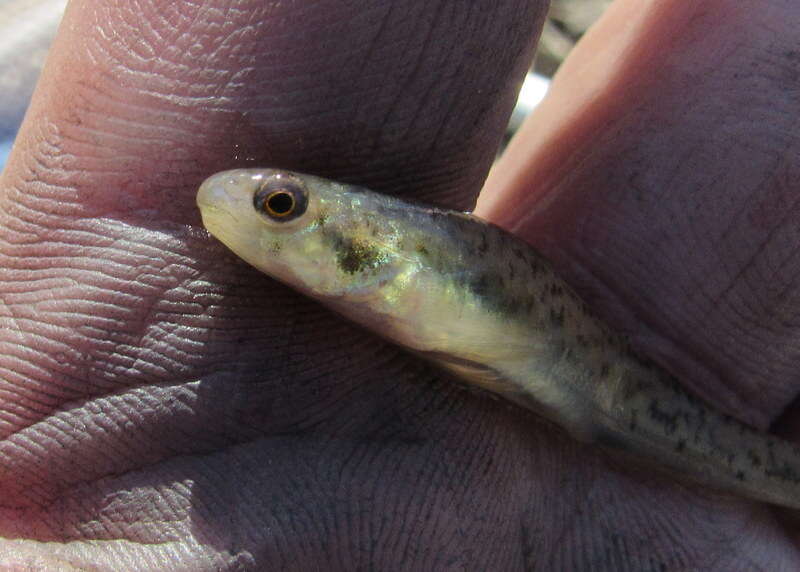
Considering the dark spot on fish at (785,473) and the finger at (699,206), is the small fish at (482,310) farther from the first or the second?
the finger at (699,206)

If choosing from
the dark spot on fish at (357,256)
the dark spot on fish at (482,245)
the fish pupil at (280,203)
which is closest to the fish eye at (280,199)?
the fish pupil at (280,203)

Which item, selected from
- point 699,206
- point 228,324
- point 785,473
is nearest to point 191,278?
point 228,324

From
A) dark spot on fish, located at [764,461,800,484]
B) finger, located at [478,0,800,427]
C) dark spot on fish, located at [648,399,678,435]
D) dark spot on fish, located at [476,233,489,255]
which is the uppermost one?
finger, located at [478,0,800,427]

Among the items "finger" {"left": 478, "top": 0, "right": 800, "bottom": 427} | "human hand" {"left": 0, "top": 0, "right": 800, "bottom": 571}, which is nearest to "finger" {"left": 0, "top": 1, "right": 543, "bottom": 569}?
"human hand" {"left": 0, "top": 0, "right": 800, "bottom": 571}

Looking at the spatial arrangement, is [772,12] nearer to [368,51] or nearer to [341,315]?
[368,51]

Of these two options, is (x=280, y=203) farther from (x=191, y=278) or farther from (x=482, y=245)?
(x=482, y=245)

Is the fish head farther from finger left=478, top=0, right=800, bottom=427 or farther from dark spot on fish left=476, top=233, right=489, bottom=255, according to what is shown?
finger left=478, top=0, right=800, bottom=427
